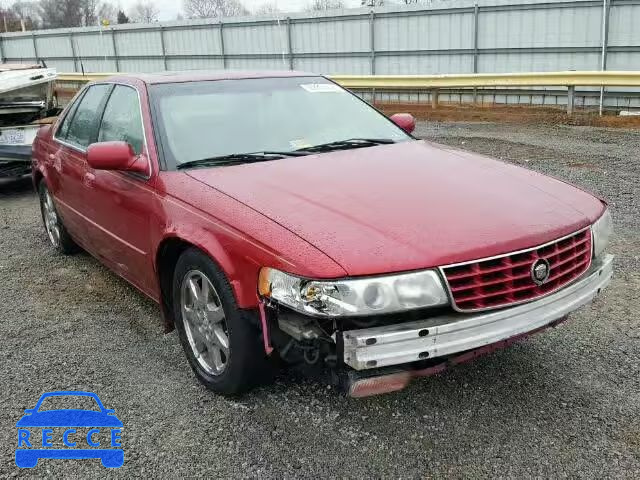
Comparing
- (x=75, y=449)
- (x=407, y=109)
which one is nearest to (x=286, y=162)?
(x=75, y=449)

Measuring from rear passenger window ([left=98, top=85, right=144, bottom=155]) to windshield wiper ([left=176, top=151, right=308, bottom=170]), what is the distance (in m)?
→ 0.41

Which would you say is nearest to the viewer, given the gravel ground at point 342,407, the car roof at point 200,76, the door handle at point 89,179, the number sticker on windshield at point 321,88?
the gravel ground at point 342,407

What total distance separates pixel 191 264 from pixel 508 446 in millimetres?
1665

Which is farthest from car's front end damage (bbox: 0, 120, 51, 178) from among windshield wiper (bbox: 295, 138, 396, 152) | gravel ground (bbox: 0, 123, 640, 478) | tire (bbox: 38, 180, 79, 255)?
windshield wiper (bbox: 295, 138, 396, 152)

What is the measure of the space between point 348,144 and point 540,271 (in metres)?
1.59

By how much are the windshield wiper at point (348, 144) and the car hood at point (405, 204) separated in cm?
10

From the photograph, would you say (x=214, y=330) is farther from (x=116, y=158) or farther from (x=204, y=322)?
(x=116, y=158)

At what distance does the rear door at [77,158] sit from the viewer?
4375mm

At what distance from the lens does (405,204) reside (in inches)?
111

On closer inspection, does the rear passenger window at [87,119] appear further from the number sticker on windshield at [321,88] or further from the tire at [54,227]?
the number sticker on windshield at [321,88]

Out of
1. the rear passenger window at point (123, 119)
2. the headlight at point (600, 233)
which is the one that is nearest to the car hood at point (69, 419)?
the rear passenger window at point (123, 119)

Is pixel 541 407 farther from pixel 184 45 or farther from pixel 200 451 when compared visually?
pixel 184 45

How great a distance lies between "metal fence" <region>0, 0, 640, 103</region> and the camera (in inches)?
542

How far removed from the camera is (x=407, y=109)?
15125 millimetres
